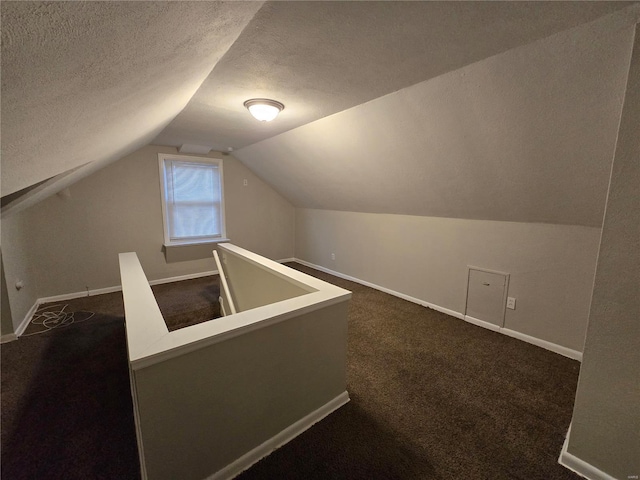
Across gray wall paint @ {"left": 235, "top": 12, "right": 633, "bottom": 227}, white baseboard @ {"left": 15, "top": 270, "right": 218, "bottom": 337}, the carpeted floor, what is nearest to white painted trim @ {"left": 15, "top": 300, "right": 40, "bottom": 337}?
white baseboard @ {"left": 15, "top": 270, "right": 218, "bottom": 337}

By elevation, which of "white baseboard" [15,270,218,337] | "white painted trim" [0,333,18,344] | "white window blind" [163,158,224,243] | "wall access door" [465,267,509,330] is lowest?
"white painted trim" [0,333,18,344]

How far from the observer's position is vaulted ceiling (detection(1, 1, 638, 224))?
0.62 m

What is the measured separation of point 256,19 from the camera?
1138 mm

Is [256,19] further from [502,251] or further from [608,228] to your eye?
[502,251]

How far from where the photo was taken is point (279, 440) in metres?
1.43

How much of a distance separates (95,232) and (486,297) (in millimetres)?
4770

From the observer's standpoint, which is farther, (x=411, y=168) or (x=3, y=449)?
(x=411, y=168)

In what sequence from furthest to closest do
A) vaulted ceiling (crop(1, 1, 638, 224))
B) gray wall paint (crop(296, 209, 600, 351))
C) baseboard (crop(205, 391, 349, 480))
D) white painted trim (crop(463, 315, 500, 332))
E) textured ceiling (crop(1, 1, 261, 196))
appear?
white painted trim (crop(463, 315, 500, 332)), gray wall paint (crop(296, 209, 600, 351)), baseboard (crop(205, 391, 349, 480)), vaulted ceiling (crop(1, 1, 638, 224)), textured ceiling (crop(1, 1, 261, 196))

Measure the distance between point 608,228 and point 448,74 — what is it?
3.76 feet

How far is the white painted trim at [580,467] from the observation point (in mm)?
1278

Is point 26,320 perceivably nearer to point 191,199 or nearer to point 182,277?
point 182,277

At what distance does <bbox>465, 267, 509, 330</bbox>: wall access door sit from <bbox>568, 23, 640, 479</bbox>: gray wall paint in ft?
4.73

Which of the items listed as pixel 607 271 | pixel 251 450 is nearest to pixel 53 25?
pixel 251 450

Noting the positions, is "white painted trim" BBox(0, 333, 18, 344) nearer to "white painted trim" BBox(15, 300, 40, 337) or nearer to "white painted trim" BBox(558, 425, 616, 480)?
"white painted trim" BBox(15, 300, 40, 337)
